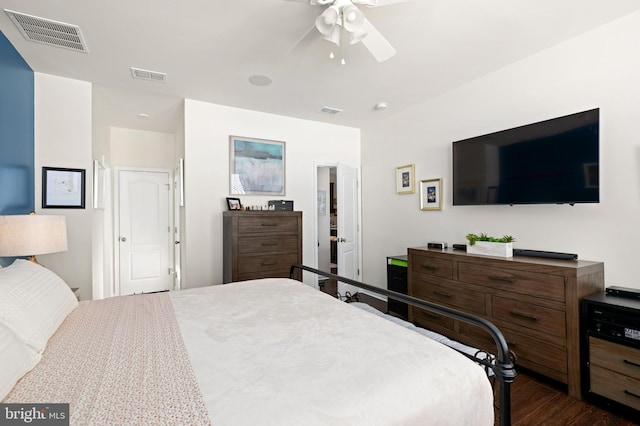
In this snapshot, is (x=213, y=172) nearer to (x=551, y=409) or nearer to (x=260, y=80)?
(x=260, y=80)

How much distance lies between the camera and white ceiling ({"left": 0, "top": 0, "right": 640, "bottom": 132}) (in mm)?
2092

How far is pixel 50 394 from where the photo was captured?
2.87 ft

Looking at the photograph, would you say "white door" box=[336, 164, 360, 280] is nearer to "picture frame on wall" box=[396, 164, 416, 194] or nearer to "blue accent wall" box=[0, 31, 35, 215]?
"picture frame on wall" box=[396, 164, 416, 194]

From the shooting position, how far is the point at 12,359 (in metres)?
0.93

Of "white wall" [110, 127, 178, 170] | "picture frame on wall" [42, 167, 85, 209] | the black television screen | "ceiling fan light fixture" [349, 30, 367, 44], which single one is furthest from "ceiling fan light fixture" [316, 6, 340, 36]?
"white wall" [110, 127, 178, 170]

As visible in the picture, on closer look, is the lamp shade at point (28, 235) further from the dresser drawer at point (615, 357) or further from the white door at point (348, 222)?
the dresser drawer at point (615, 357)

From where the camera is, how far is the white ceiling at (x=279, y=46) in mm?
2092

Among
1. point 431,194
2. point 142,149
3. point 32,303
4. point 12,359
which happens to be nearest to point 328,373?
point 12,359

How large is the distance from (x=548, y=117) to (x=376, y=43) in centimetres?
183

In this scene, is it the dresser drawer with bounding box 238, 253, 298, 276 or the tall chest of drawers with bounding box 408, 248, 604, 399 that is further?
the dresser drawer with bounding box 238, 253, 298, 276

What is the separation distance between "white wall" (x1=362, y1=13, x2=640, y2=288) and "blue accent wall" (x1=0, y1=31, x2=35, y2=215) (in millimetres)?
4125

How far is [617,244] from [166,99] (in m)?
4.68

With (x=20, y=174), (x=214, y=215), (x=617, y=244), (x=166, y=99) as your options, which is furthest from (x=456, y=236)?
(x=20, y=174)

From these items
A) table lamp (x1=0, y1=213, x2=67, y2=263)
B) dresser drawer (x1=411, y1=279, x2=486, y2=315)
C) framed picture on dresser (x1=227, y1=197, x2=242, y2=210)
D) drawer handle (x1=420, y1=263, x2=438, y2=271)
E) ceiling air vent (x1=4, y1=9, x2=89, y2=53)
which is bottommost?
dresser drawer (x1=411, y1=279, x2=486, y2=315)
